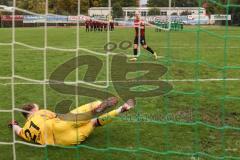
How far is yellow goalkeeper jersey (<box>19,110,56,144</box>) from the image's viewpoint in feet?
16.3

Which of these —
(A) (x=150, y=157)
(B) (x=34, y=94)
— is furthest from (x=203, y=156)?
(B) (x=34, y=94)

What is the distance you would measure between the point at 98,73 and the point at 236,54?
645 centimetres

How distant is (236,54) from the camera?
14.9m

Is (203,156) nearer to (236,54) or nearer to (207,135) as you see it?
(207,135)

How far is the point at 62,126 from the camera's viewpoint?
16.3 ft

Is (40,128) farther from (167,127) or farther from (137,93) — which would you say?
(137,93)

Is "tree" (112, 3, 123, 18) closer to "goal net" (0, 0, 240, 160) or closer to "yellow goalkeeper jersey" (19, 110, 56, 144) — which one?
"goal net" (0, 0, 240, 160)

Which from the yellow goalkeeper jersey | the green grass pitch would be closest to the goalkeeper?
the yellow goalkeeper jersey

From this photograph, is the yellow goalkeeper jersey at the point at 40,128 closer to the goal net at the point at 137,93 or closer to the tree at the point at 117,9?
the goal net at the point at 137,93

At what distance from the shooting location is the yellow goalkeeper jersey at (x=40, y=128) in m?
4.97

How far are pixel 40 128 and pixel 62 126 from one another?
24 cm

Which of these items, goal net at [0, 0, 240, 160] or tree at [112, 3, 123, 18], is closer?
goal net at [0, 0, 240, 160]

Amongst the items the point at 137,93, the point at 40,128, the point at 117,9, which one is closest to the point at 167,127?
the point at 40,128

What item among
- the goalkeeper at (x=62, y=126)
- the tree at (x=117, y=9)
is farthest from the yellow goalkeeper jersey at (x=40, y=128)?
the tree at (x=117, y=9)
